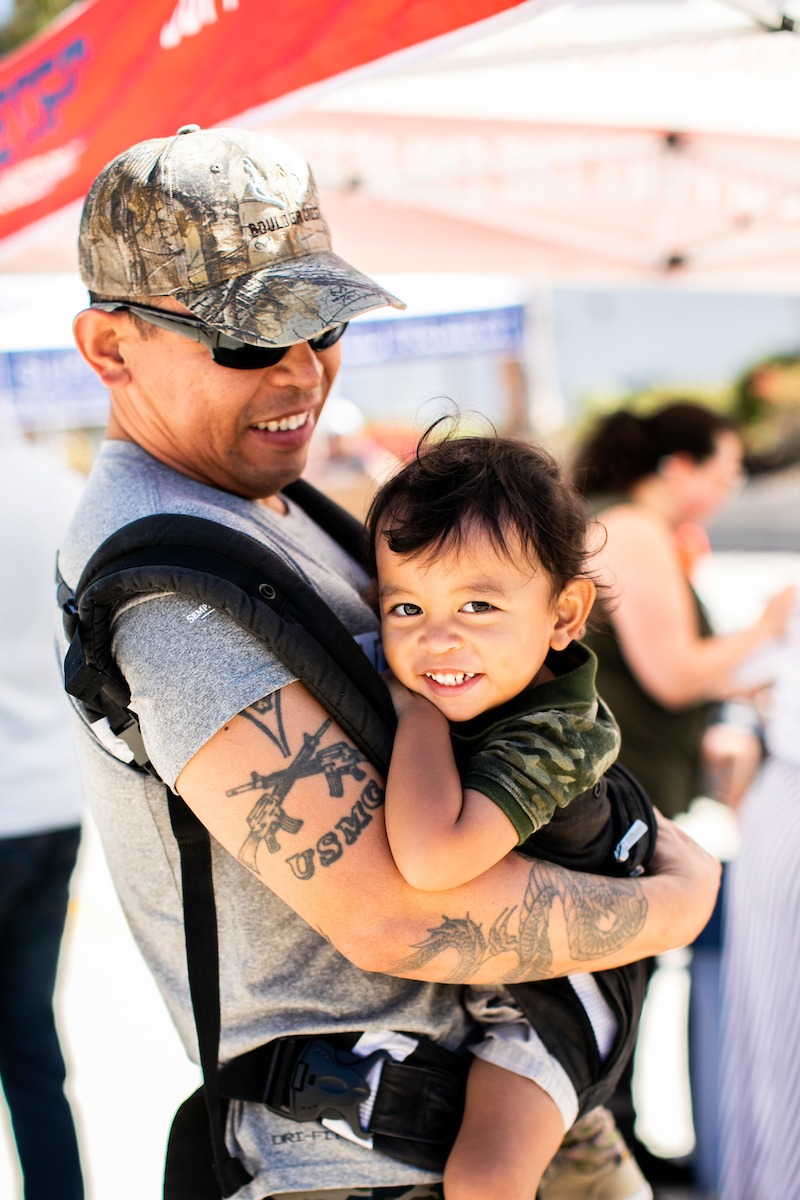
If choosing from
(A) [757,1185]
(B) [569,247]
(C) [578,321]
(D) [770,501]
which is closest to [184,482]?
(A) [757,1185]

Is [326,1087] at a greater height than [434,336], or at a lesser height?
lesser

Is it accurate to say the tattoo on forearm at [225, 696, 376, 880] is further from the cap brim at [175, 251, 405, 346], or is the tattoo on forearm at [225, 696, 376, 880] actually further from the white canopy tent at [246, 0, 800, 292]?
the white canopy tent at [246, 0, 800, 292]

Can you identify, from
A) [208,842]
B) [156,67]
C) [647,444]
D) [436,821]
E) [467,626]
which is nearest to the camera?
[436,821]

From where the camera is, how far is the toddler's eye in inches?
64.2

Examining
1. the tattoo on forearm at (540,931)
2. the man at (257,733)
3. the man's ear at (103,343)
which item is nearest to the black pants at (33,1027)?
the man at (257,733)

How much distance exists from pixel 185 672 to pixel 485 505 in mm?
522

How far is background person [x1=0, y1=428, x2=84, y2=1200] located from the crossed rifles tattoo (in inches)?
79.1

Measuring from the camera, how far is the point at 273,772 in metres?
1.37

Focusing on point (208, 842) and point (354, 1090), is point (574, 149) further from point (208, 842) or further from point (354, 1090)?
point (354, 1090)

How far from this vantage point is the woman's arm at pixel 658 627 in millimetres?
3648

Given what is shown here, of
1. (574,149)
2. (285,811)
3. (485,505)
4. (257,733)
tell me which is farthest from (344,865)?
(574,149)

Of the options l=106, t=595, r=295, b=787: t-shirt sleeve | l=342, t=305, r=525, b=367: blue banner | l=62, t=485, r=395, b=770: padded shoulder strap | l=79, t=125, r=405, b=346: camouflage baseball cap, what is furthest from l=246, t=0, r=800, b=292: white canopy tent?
l=342, t=305, r=525, b=367: blue banner

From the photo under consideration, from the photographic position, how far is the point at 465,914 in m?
1.43

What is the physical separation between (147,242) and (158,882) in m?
0.97
